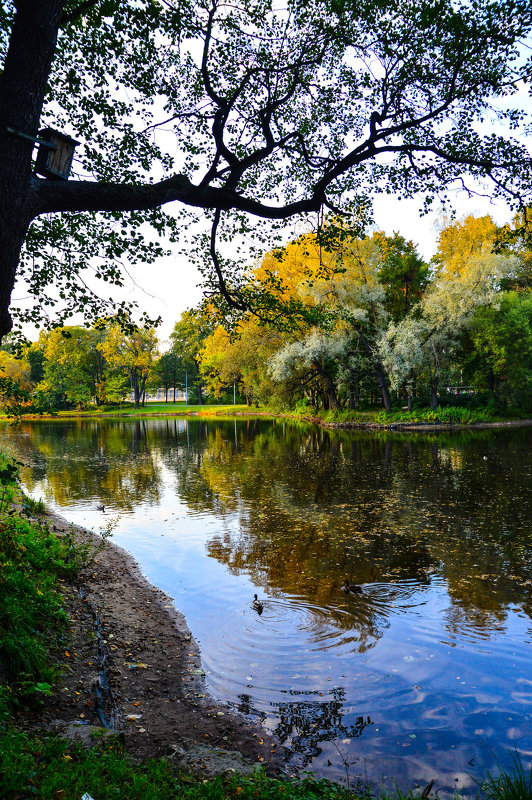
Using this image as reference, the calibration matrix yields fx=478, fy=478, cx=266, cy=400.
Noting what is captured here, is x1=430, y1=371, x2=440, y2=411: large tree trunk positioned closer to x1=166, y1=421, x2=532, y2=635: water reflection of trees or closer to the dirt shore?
x1=166, y1=421, x2=532, y2=635: water reflection of trees

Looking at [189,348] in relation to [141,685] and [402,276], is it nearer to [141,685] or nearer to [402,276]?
[402,276]

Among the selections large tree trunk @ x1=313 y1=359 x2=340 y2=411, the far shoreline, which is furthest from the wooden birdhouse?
large tree trunk @ x1=313 y1=359 x2=340 y2=411

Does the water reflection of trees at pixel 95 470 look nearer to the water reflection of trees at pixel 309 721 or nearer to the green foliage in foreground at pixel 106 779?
the water reflection of trees at pixel 309 721

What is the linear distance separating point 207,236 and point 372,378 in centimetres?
3533

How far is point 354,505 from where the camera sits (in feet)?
49.1

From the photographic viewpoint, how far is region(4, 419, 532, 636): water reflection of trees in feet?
28.4

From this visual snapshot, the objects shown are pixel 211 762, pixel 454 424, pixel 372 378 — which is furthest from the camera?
pixel 372 378

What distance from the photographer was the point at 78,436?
132 feet

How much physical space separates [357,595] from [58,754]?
5.80m

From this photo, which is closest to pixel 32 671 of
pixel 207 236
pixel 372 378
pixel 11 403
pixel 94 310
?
pixel 11 403

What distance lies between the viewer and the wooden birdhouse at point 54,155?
5.16 m

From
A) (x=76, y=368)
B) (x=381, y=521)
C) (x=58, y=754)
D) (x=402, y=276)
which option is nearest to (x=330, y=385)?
(x=402, y=276)

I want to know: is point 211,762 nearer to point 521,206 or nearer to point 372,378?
point 521,206

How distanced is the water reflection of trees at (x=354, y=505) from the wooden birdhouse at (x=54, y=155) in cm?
713
